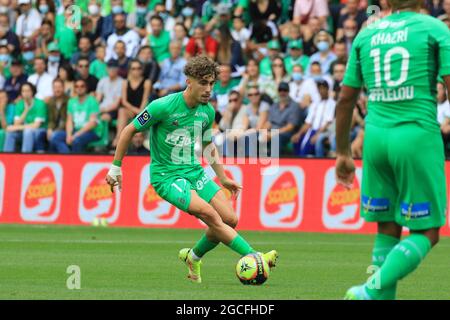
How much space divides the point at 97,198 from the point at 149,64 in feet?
11.4

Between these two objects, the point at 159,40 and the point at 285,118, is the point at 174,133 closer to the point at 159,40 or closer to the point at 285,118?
the point at 285,118

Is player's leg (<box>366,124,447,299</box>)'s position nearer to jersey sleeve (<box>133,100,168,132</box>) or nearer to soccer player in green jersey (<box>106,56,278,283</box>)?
soccer player in green jersey (<box>106,56,278,283</box>)

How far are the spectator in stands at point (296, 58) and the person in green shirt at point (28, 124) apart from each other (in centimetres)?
521

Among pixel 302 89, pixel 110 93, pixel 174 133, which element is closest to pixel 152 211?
pixel 110 93

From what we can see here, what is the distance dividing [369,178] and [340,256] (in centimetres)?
812

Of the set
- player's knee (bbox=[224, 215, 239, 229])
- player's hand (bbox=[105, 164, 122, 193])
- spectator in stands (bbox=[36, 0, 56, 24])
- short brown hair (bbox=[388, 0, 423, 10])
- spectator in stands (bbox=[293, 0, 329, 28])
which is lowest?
player's knee (bbox=[224, 215, 239, 229])

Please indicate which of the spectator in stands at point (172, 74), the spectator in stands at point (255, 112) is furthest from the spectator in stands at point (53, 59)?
the spectator in stands at point (255, 112)

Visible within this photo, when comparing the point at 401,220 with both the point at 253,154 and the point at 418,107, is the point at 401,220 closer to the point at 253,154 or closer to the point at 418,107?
the point at 418,107

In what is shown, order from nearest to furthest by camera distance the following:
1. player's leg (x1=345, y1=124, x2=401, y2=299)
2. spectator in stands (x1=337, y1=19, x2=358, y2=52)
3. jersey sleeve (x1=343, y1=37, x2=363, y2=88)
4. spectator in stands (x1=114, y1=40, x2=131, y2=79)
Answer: player's leg (x1=345, y1=124, x2=401, y2=299)
jersey sleeve (x1=343, y1=37, x2=363, y2=88)
spectator in stands (x1=337, y1=19, x2=358, y2=52)
spectator in stands (x1=114, y1=40, x2=131, y2=79)

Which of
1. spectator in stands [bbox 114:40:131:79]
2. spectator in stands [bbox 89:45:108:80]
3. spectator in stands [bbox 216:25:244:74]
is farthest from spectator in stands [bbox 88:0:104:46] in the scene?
spectator in stands [bbox 216:25:244:74]

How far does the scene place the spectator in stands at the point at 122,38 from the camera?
84.6 feet

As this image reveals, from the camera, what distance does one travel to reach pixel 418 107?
812cm

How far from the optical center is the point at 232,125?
23.2 metres

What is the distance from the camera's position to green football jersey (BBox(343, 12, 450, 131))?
809 centimetres
